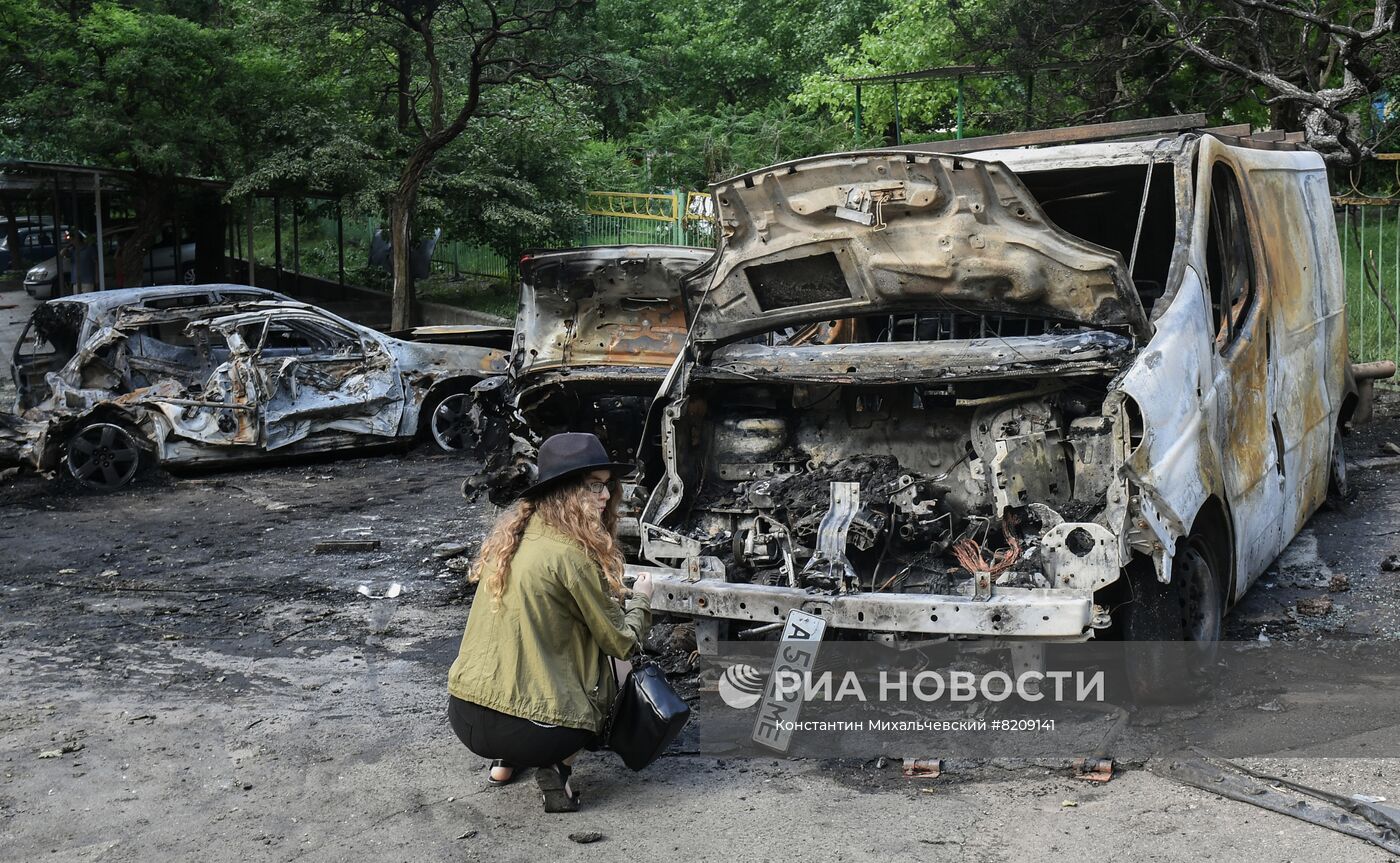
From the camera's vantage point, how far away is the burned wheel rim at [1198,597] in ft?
18.4

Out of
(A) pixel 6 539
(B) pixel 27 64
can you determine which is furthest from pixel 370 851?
(B) pixel 27 64

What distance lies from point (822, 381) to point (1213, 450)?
1.65 meters

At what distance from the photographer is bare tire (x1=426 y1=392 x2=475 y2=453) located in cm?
1281

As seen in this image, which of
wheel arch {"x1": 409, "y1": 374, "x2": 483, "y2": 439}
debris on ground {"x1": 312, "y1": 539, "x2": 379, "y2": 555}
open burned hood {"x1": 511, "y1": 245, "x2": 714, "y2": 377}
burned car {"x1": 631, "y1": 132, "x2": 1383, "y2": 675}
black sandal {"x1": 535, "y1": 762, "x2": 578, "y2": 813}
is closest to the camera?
black sandal {"x1": 535, "y1": 762, "x2": 578, "y2": 813}

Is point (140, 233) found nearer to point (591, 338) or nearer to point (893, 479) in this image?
point (591, 338)

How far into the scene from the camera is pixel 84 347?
38.1 ft

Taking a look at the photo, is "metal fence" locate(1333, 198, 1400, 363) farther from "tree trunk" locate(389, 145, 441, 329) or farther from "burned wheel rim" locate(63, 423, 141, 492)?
"burned wheel rim" locate(63, 423, 141, 492)

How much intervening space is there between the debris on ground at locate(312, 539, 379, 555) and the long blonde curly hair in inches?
173

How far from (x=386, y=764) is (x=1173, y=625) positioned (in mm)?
3062

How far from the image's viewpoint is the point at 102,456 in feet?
37.5

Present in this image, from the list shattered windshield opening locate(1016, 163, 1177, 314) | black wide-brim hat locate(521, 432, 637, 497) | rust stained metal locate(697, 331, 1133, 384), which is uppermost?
shattered windshield opening locate(1016, 163, 1177, 314)

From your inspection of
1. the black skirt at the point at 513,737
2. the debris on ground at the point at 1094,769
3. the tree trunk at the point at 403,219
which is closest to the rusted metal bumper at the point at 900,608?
the debris on ground at the point at 1094,769

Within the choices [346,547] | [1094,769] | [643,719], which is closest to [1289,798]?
[1094,769]

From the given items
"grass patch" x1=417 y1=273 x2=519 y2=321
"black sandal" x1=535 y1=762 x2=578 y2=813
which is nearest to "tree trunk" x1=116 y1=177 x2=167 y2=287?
"grass patch" x1=417 y1=273 x2=519 y2=321
